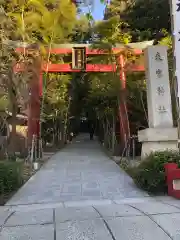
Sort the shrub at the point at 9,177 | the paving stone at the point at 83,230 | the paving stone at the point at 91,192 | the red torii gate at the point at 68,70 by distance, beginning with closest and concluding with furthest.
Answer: the paving stone at the point at 83,230 < the shrub at the point at 9,177 < the paving stone at the point at 91,192 < the red torii gate at the point at 68,70

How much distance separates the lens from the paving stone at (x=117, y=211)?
4749 mm

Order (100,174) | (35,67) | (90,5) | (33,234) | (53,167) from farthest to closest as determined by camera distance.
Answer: (90,5) → (35,67) → (53,167) → (100,174) → (33,234)

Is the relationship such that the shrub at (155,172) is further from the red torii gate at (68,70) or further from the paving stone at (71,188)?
the red torii gate at (68,70)

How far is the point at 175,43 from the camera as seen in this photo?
748 cm

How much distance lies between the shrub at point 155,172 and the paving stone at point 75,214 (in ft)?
6.80

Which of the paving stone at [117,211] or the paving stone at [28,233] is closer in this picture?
the paving stone at [28,233]

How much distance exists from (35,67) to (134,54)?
15.1ft

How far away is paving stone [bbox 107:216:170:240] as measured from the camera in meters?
3.77

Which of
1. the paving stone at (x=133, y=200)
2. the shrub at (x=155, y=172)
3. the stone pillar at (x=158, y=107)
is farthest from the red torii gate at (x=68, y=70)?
the paving stone at (x=133, y=200)

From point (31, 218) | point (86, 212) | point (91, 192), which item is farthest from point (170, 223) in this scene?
point (91, 192)

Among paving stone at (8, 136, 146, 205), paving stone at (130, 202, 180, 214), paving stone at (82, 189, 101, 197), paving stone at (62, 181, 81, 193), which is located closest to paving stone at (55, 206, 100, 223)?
paving stone at (130, 202, 180, 214)

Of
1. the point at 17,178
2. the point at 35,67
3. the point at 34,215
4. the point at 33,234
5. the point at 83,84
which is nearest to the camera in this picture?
the point at 33,234

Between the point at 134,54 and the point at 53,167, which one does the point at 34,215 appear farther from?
the point at 134,54

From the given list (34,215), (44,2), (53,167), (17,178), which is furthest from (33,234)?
(44,2)
